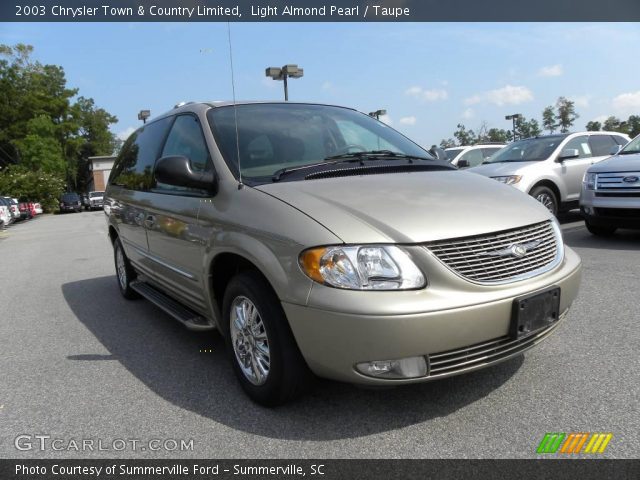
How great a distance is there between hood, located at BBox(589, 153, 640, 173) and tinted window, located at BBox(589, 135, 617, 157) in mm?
2534

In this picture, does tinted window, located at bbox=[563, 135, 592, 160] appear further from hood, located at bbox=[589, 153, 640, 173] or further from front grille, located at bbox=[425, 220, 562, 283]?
front grille, located at bbox=[425, 220, 562, 283]

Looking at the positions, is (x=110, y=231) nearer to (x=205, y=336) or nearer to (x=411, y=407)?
(x=205, y=336)

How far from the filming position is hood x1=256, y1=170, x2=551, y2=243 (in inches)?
93.7

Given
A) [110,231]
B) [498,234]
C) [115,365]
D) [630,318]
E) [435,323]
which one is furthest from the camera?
[110,231]

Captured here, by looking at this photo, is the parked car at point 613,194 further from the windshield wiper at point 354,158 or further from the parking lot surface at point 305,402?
the windshield wiper at point 354,158

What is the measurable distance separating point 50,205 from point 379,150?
41.7 metres

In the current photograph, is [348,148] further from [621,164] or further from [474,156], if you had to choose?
[474,156]

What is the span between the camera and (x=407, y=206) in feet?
8.41

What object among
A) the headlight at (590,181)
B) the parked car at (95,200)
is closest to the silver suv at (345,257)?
the headlight at (590,181)

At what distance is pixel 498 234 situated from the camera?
2.51 metres

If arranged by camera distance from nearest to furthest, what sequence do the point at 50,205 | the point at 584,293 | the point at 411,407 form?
the point at 411,407 < the point at 584,293 < the point at 50,205

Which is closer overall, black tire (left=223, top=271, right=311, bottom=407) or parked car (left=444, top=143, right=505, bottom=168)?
black tire (left=223, top=271, right=311, bottom=407)

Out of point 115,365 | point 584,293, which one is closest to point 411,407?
point 115,365

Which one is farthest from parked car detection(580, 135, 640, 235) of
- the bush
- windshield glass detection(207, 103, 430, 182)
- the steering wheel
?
the bush
